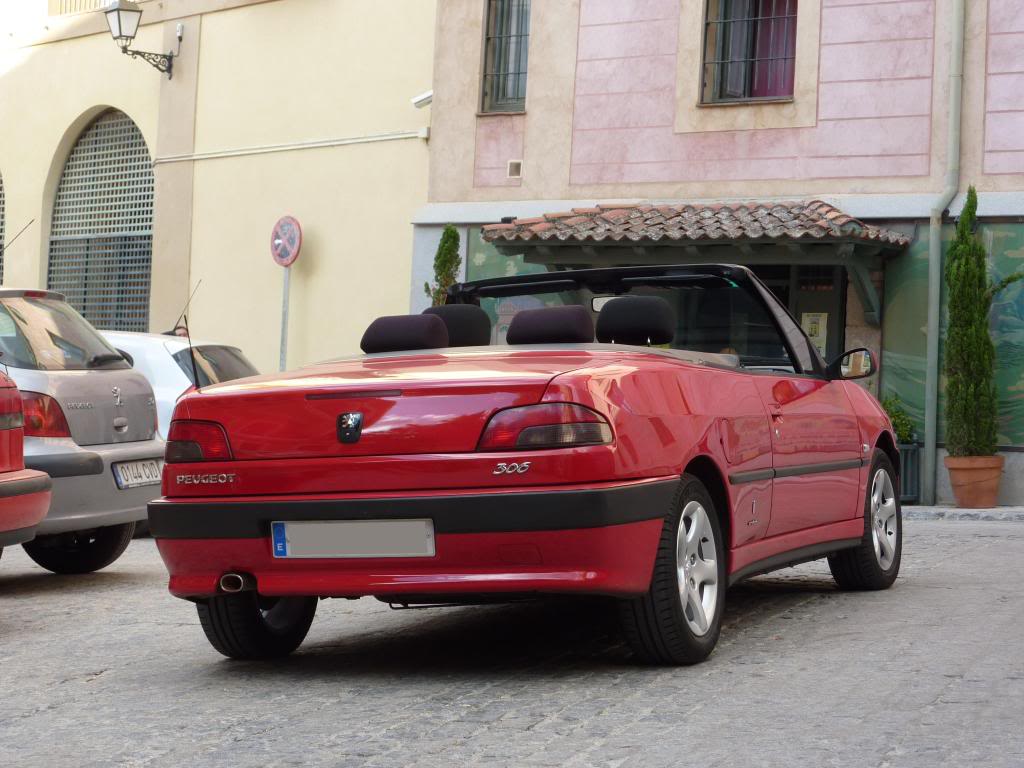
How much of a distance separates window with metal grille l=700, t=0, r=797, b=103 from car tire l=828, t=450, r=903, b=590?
1102 cm

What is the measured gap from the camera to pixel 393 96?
21.6m

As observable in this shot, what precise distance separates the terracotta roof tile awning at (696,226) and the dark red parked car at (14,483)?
1050 cm

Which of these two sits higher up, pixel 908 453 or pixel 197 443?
pixel 197 443

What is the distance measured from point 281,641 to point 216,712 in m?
1.15

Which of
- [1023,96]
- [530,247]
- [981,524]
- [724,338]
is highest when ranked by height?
[1023,96]

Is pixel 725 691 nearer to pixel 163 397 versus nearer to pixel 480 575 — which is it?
pixel 480 575

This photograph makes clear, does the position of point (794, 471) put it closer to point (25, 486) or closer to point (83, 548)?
point (25, 486)

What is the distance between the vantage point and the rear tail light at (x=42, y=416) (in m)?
8.56

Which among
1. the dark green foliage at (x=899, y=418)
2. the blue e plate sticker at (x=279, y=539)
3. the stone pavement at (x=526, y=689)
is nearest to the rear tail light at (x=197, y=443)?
the blue e plate sticker at (x=279, y=539)

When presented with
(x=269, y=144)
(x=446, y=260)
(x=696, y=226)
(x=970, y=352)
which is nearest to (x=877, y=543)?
(x=970, y=352)

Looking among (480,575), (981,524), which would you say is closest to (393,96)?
(981,524)

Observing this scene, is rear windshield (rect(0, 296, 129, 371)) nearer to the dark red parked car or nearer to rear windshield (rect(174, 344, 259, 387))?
the dark red parked car

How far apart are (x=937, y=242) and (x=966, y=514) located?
125 inches

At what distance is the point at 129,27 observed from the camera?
23859 millimetres
